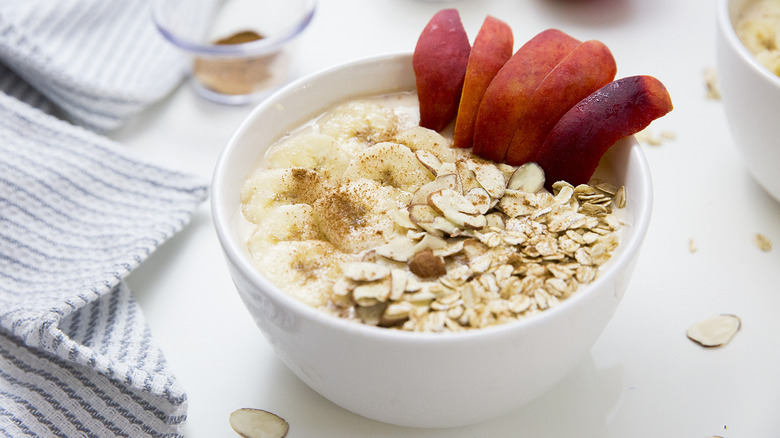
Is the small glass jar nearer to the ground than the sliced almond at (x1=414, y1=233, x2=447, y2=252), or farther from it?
nearer to the ground

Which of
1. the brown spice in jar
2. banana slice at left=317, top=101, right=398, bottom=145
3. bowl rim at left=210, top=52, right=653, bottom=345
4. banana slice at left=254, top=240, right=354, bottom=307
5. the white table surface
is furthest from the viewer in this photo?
the brown spice in jar

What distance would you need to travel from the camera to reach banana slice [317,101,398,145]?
1.02 m

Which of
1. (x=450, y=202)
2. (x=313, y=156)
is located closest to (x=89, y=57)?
(x=313, y=156)

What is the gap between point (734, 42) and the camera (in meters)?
1.02

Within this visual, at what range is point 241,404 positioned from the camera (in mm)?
938

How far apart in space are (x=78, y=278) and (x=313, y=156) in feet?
1.25

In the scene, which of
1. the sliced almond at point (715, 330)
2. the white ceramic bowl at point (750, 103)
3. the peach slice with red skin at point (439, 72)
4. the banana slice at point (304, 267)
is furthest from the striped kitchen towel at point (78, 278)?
the white ceramic bowl at point (750, 103)

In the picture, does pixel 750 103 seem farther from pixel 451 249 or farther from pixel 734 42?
pixel 451 249

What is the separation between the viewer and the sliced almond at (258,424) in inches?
35.3

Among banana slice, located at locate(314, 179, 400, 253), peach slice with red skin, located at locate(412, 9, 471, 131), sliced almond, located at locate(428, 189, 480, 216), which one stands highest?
peach slice with red skin, located at locate(412, 9, 471, 131)

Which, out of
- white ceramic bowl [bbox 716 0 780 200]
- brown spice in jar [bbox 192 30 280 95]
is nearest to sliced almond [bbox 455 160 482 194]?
white ceramic bowl [bbox 716 0 780 200]

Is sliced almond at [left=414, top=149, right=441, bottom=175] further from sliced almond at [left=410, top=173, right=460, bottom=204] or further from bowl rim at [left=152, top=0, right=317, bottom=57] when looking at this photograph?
bowl rim at [left=152, top=0, right=317, bottom=57]

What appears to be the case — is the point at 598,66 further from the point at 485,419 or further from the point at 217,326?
the point at 217,326

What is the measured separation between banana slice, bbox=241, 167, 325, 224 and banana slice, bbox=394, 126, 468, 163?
128 mm
